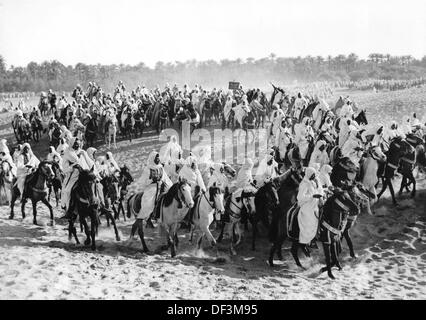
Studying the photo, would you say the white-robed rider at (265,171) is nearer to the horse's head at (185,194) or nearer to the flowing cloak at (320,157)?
the flowing cloak at (320,157)

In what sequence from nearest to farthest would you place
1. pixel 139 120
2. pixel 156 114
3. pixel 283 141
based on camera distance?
pixel 283 141, pixel 139 120, pixel 156 114

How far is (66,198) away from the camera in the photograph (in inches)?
397

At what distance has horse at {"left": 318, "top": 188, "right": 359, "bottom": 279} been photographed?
842cm

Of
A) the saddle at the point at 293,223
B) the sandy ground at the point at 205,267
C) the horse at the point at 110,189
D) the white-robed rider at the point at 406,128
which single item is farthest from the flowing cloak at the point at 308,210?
the white-robed rider at the point at 406,128

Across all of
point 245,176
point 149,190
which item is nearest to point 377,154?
point 245,176

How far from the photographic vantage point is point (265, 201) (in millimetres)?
9930

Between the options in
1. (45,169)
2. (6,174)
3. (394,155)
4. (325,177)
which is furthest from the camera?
(6,174)

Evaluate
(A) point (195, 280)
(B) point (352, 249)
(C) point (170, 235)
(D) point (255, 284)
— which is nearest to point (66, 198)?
(C) point (170, 235)

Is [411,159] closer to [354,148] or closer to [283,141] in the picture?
[354,148]

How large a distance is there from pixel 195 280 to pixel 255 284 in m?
1.12

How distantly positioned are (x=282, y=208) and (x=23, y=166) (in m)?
7.41

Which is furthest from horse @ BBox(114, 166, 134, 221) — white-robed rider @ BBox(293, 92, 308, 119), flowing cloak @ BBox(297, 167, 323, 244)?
white-robed rider @ BBox(293, 92, 308, 119)

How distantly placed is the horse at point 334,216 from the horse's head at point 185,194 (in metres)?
2.61

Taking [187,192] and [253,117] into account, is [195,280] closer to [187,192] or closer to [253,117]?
[187,192]
